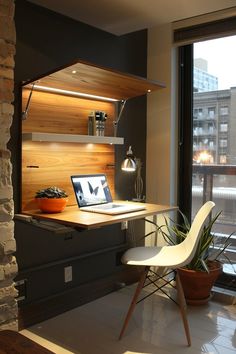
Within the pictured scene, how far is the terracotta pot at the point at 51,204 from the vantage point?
2.40m

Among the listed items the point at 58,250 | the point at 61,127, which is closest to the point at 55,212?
the point at 58,250

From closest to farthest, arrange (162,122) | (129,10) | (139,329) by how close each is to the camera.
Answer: (139,329) < (129,10) < (162,122)

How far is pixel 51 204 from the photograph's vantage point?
2.41 meters

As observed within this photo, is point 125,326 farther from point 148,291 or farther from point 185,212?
point 185,212

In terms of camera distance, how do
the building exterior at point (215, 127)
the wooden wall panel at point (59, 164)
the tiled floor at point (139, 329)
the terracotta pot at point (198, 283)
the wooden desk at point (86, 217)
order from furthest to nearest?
the building exterior at point (215, 127)
the terracotta pot at point (198, 283)
the wooden wall panel at point (59, 164)
the tiled floor at point (139, 329)
the wooden desk at point (86, 217)

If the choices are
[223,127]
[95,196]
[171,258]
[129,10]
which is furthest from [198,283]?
[129,10]

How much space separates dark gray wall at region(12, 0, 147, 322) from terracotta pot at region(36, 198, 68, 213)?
0.56 ft

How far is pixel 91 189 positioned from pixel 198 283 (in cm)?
107

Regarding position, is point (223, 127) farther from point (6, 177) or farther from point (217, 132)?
point (6, 177)

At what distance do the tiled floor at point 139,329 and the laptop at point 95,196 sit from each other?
77 cm

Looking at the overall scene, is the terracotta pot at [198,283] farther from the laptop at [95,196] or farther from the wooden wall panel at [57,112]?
the wooden wall panel at [57,112]

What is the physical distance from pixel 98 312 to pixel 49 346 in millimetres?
542

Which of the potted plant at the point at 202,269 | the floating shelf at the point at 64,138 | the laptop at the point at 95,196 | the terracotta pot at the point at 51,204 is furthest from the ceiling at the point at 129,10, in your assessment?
the potted plant at the point at 202,269

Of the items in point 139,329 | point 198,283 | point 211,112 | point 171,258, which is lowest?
point 139,329
